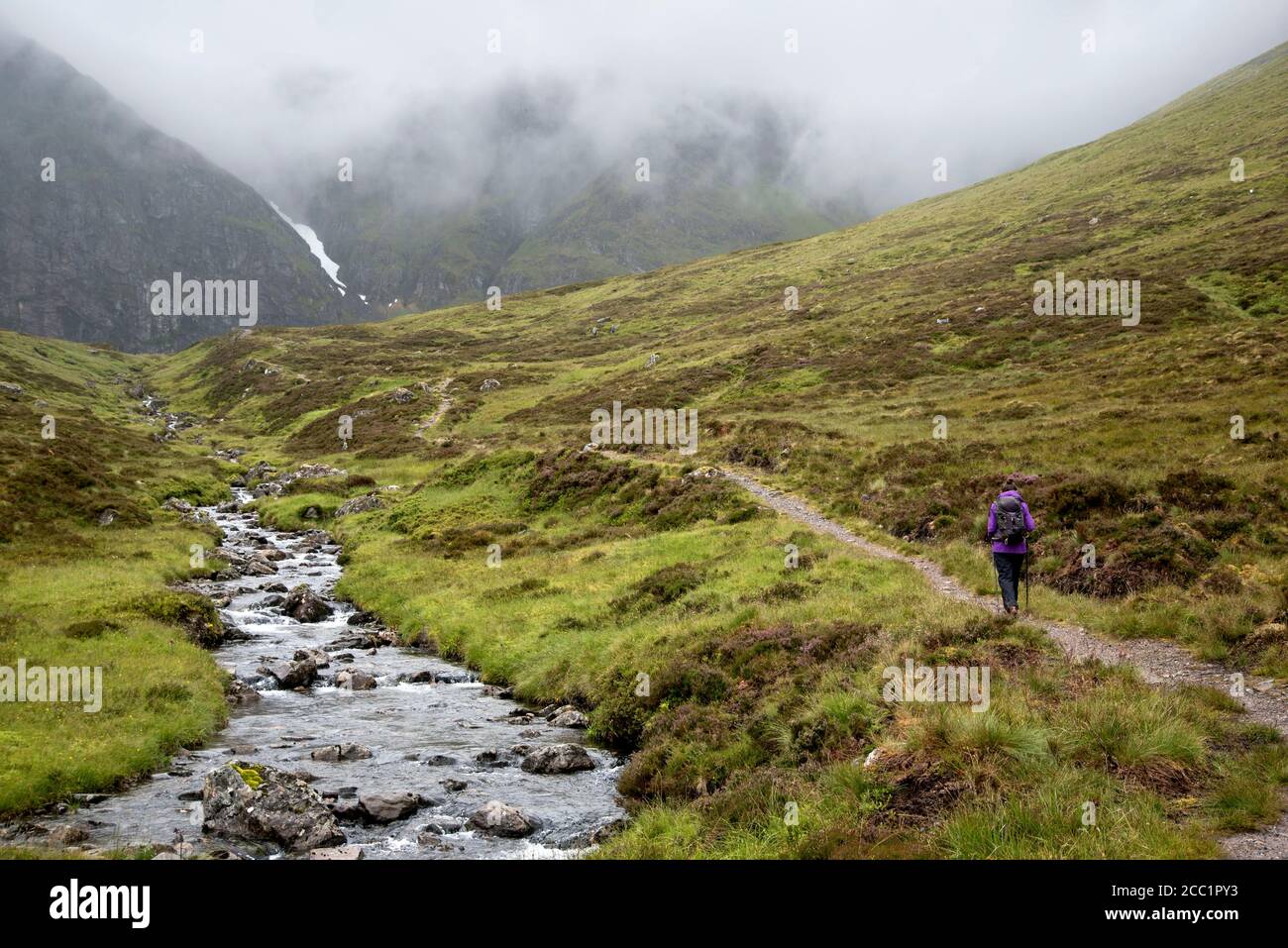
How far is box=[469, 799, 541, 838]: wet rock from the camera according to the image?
544 inches

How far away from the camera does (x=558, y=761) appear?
55.3ft

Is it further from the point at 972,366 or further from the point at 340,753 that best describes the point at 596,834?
the point at 972,366

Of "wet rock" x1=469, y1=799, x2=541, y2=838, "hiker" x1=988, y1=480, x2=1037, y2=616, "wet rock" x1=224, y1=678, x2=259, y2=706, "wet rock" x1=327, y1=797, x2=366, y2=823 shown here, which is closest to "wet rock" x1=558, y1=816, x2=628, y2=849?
"wet rock" x1=469, y1=799, x2=541, y2=838

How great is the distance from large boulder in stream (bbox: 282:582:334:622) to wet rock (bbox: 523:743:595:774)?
Answer: 1827 centimetres

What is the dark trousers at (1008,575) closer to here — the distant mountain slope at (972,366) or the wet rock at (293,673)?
the distant mountain slope at (972,366)

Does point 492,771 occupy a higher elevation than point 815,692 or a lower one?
lower

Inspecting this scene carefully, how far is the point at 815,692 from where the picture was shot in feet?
49.7

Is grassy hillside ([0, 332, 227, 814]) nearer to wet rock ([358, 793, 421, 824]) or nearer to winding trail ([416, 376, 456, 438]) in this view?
wet rock ([358, 793, 421, 824])

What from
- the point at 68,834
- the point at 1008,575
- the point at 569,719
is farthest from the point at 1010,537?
the point at 68,834

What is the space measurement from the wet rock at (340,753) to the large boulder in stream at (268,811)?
2879mm
